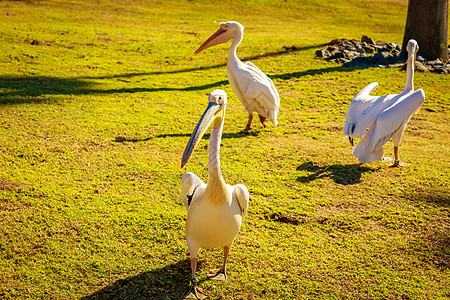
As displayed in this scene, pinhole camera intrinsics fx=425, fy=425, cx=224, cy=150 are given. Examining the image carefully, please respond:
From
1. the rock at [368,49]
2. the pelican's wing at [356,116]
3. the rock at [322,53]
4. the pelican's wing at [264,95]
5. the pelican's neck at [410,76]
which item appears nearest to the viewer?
the pelican's wing at [356,116]

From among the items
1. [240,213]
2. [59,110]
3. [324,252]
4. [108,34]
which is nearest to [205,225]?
[240,213]

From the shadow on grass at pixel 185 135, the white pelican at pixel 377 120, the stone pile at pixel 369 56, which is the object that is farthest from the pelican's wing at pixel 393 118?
the stone pile at pixel 369 56

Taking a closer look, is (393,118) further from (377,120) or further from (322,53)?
(322,53)

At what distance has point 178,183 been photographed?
498 cm

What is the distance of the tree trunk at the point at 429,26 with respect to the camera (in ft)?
33.9

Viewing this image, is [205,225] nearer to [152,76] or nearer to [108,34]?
[152,76]

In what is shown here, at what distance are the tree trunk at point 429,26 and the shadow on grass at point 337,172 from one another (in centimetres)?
648

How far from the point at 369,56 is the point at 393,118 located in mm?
6279

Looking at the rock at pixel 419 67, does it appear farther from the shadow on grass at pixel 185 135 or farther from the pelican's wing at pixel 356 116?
the shadow on grass at pixel 185 135

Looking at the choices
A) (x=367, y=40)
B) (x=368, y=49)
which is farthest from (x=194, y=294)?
(x=367, y=40)

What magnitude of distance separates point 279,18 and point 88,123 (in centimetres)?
1349

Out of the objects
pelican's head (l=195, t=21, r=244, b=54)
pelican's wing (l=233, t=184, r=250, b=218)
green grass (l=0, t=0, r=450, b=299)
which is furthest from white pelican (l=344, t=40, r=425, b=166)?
pelican's wing (l=233, t=184, r=250, b=218)

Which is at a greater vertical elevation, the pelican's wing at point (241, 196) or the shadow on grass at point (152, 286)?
the pelican's wing at point (241, 196)

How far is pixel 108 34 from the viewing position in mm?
12578
